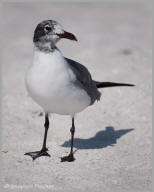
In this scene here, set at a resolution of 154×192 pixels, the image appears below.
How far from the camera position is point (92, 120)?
27.6 ft

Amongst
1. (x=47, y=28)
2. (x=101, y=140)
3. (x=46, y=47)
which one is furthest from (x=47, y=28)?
(x=101, y=140)

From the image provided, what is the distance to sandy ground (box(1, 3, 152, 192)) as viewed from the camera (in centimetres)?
616

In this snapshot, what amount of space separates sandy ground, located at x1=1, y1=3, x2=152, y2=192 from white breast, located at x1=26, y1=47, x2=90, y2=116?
0.94m

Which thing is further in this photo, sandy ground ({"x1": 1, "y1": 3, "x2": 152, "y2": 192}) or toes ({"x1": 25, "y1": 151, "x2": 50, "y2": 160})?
toes ({"x1": 25, "y1": 151, "x2": 50, "y2": 160})

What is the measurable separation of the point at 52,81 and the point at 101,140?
1993 mm

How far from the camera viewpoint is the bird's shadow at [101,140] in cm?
735

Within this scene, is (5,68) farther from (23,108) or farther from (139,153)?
(139,153)

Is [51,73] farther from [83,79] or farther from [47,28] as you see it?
[83,79]

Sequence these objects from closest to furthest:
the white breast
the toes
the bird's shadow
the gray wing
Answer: the white breast < the gray wing < the toes < the bird's shadow

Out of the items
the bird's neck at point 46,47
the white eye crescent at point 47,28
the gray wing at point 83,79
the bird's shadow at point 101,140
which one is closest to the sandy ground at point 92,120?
the bird's shadow at point 101,140

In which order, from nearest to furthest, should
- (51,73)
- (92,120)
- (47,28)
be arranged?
(51,73) < (47,28) < (92,120)

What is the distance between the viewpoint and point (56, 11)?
52.0 feet

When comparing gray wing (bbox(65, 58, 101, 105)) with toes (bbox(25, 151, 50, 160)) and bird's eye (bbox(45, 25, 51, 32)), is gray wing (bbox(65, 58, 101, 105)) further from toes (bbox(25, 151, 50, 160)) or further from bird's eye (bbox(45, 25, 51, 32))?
toes (bbox(25, 151, 50, 160))

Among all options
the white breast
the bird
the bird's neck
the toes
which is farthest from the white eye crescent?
the toes
